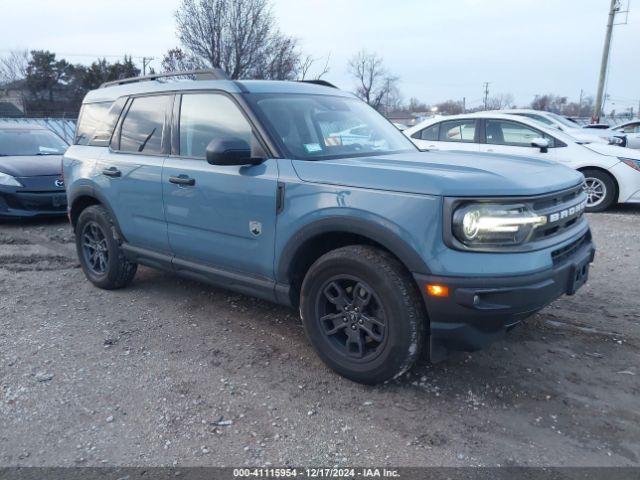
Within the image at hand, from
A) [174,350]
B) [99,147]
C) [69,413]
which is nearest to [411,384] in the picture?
[174,350]

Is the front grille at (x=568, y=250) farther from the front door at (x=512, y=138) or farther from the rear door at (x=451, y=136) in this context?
the rear door at (x=451, y=136)

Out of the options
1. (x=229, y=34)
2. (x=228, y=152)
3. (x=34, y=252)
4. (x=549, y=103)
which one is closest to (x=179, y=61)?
(x=229, y=34)

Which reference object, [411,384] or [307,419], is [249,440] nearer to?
[307,419]

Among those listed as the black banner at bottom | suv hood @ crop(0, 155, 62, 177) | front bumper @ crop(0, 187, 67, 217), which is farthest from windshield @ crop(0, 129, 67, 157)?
the black banner at bottom

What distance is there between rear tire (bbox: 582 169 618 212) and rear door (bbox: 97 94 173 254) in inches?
274

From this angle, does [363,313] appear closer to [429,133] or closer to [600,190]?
[429,133]

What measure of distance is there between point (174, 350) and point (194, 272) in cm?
63

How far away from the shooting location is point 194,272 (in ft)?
13.9

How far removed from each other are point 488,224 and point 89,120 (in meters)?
4.17

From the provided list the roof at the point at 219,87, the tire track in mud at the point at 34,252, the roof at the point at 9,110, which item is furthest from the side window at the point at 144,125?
the roof at the point at 9,110

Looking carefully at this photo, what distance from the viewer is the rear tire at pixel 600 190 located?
8.72 meters

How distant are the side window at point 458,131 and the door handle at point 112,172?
20.1ft

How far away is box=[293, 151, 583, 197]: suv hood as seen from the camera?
2.89m

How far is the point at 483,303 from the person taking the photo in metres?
2.83
